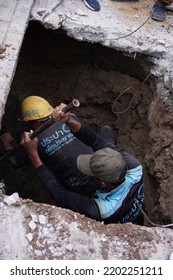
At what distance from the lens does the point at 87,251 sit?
3.49m

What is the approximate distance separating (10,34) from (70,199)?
6.18 feet

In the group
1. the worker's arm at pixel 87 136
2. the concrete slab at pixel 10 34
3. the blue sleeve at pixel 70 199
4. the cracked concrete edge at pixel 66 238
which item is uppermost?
the concrete slab at pixel 10 34

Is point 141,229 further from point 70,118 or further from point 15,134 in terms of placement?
point 15,134

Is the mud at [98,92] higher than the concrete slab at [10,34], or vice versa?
the concrete slab at [10,34]

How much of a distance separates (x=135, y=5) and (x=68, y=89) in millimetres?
1358

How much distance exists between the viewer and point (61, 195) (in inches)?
164

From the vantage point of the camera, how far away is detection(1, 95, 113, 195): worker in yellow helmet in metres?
4.67

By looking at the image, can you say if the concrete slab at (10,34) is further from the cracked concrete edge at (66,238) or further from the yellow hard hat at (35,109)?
the cracked concrete edge at (66,238)

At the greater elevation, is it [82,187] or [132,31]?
[132,31]

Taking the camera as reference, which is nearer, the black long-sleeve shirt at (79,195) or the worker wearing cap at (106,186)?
the worker wearing cap at (106,186)

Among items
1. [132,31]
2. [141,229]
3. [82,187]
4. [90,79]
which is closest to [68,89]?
[90,79]

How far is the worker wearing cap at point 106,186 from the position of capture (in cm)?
387

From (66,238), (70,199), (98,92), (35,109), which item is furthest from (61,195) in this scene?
(98,92)

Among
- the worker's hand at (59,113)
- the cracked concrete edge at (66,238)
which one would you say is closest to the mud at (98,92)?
the worker's hand at (59,113)
